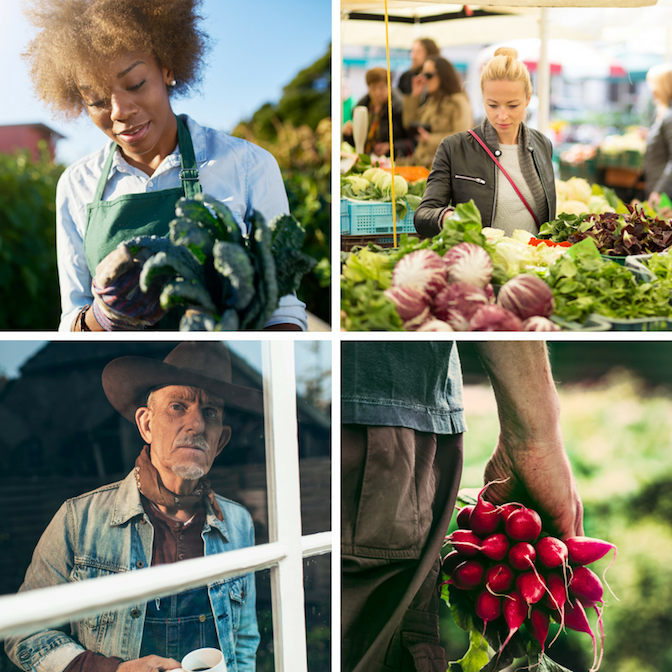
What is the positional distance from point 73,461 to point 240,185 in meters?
0.94

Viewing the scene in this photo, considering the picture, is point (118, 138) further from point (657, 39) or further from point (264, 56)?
point (657, 39)

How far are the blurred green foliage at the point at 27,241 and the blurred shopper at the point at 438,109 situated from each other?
2.42 meters

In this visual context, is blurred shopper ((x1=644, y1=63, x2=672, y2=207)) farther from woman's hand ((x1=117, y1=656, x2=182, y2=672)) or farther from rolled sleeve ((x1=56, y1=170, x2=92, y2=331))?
woman's hand ((x1=117, y1=656, x2=182, y2=672))

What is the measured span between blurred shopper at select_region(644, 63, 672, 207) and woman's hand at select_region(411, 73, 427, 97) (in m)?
1.79

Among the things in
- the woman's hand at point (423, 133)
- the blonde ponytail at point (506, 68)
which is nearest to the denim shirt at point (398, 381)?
the blonde ponytail at point (506, 68)

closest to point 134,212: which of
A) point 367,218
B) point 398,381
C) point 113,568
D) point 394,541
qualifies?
point 367,218

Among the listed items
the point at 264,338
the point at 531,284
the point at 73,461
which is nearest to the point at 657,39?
the point at 531,284

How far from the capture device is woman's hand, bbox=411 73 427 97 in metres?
4.22

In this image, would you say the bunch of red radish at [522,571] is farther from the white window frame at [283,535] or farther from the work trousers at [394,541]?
the white window frame at [283,535]

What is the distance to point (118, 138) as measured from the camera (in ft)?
5.34

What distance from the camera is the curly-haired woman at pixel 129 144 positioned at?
159 cm

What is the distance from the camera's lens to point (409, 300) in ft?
4.86

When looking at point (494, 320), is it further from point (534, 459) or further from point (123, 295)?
point (123, 295)

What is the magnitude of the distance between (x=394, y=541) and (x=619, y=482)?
2.32 ft
